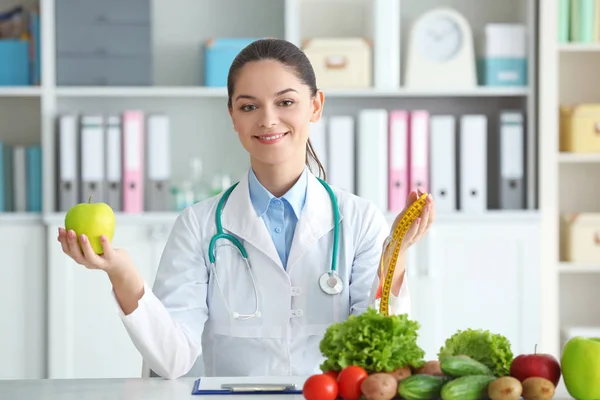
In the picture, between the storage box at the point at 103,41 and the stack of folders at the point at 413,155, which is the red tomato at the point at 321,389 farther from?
the storage box at the point at 103,41

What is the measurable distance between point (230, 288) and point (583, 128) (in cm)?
195

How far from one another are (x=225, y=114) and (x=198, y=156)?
193 millimetres

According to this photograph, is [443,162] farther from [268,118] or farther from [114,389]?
[114,389]

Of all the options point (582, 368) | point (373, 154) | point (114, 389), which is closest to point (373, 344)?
point (582, 368)

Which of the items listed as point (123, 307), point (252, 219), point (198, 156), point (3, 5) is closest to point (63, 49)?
point (3, 5)

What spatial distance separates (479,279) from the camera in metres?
3.33

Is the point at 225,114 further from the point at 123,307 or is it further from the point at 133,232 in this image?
the point at 123,307

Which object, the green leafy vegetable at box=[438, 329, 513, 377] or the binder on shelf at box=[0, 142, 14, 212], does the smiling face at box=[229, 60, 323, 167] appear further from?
the binder on shelf at box=[0, 142, 14, 212]

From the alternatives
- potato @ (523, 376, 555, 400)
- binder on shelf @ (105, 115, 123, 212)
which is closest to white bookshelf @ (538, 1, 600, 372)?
binder on shelf @ (105, 115, 123, 212)

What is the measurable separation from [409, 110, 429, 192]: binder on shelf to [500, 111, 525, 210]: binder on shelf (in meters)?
0.28

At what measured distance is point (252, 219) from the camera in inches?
72.9

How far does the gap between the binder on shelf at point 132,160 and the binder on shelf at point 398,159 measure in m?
0.88

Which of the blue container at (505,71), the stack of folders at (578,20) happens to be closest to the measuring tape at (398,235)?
A: the blue container at (505,71)

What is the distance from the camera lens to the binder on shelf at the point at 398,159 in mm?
3295
